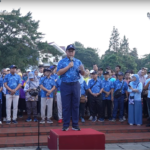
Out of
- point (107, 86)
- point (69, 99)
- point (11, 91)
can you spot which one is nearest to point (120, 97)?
point (107, 86)

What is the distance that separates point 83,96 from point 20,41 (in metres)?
20.2

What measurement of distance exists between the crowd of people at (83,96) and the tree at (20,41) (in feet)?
54.5

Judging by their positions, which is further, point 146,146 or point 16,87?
point 16,87

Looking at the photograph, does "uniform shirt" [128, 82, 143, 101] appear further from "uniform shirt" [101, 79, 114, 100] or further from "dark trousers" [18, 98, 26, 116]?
"dark trousers" [18, 98, 26, 116]

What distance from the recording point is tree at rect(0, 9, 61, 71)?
25891mm

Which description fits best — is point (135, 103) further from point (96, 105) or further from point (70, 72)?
point (70, 72)

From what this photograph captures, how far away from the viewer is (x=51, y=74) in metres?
9.22

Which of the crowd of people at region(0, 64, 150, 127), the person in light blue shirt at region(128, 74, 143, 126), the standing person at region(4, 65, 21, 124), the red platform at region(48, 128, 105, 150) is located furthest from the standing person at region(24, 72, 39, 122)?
the red platform at region(48, 128, 105, 150)

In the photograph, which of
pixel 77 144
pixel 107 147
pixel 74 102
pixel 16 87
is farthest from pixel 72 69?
pixel 16 87

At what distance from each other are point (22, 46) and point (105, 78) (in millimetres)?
19482

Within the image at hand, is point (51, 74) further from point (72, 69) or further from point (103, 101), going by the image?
point (72, 69)

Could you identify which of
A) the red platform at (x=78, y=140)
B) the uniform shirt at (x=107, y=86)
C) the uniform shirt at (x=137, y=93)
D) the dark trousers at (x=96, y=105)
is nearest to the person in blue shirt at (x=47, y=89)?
the dark trousers at (x=96, y=105)

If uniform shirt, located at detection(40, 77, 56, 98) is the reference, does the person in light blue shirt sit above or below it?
below

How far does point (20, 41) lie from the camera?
2770 centimetres
